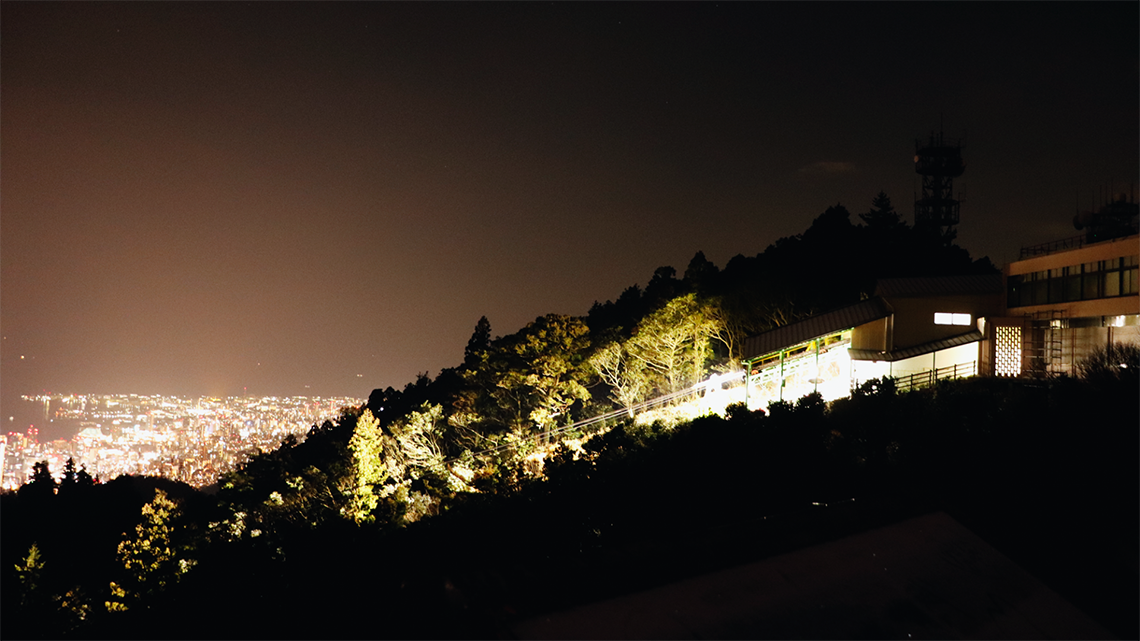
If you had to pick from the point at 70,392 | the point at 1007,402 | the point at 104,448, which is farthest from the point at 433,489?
the point at 70,392

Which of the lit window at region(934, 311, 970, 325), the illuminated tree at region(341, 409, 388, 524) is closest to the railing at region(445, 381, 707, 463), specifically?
the illuminated tree at region(341, 409, 388, 524)

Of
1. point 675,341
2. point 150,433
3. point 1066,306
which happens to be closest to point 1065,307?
point 1066,306

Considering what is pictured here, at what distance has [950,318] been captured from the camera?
2075 cm

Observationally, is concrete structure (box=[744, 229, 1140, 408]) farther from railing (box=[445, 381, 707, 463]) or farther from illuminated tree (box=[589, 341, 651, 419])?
illuminated tree (box=[589, 341, 651, 419])

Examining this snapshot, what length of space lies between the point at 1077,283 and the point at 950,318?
3792mm

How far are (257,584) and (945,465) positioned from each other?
7.56 meters

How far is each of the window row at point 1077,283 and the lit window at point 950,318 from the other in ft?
3.99

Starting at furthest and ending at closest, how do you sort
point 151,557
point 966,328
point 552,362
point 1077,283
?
point 552,362
point 151,557
point 966,328
point 1077,283

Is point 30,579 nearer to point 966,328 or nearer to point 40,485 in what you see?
point 40,485

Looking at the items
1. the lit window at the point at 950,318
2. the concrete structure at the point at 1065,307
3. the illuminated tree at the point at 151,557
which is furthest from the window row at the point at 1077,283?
the illuminated tree at the point at 151,557

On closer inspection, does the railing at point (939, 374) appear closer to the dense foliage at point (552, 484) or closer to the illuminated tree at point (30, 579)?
the dense foliage at point (552, 484)

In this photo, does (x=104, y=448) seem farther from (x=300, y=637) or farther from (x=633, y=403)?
(x=300, y=637)

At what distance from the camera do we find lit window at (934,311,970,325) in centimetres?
2072

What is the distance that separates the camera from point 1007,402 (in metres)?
11.0
